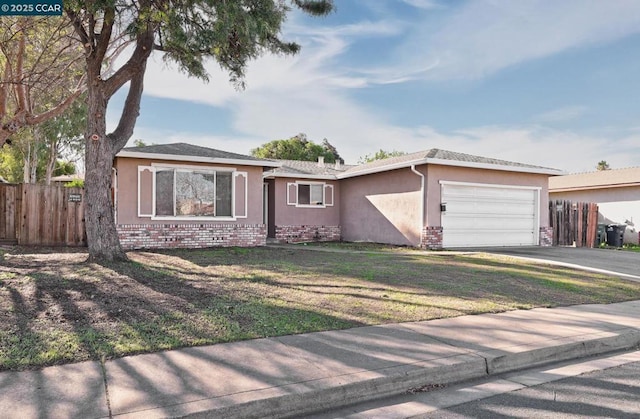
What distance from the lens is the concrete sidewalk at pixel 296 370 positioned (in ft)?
10.4

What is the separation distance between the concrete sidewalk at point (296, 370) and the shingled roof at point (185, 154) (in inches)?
406

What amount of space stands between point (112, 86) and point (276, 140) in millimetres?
32613

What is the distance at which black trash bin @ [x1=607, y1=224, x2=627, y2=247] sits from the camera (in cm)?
1838

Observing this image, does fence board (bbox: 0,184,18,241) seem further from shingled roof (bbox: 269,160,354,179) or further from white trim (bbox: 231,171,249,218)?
shingled roof (bbox: 269,160,354,179)

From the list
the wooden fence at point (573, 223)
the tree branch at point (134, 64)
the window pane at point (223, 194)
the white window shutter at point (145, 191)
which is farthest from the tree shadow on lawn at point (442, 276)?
the wooden fence at point (573, 223)

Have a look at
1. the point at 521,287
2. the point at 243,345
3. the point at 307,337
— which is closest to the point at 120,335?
the point at 243,345

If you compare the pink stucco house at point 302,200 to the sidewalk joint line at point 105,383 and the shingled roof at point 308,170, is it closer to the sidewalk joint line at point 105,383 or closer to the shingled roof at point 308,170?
the shingled roof at point 308,170

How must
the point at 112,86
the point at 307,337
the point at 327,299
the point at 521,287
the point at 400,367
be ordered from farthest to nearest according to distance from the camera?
the point at 112,86 → the point at 521,287 → the point at 327,299 → the point at 307,337 → the point at 400,367

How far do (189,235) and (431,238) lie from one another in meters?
8.09

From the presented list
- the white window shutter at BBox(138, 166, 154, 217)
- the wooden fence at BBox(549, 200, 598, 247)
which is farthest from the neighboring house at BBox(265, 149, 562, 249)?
the white window shutter at BBox(138, 166, 154, 217)

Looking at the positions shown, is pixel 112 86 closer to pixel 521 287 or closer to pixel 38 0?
pixel 38 0

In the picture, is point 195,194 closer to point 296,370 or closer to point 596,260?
point 296,370

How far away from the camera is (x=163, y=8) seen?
8.98 meters

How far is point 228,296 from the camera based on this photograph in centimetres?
650
